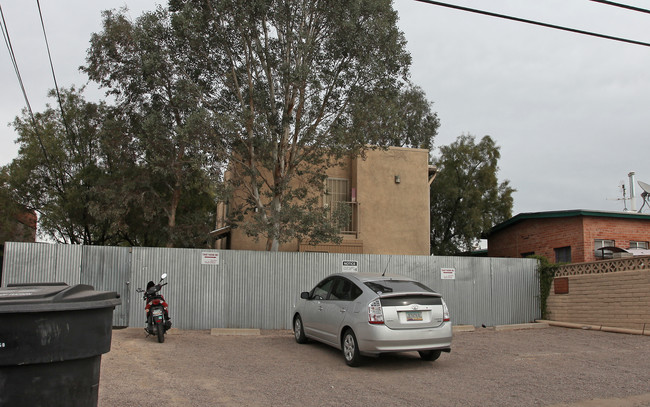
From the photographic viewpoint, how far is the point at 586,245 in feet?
62.2

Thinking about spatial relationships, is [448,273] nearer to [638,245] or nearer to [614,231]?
[614,231]

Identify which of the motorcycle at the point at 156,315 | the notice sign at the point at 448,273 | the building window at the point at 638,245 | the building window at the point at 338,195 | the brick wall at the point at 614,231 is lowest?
the motorcycle at the point at 156,315

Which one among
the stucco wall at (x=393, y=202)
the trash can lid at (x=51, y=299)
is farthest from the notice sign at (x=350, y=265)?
the trash can lid at (x=51, y=299)

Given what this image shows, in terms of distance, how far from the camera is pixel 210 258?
13188 mm

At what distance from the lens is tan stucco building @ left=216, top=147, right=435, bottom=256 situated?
721 inches

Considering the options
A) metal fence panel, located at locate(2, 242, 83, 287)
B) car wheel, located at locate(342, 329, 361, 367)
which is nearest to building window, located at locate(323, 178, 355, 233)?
metal fence panel, located at locate(2, 242, 83, 287)

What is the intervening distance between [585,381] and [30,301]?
7.26m

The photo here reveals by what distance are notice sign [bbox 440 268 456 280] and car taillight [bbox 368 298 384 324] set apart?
7.10 metres

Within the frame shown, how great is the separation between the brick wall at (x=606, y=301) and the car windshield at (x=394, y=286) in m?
7.35

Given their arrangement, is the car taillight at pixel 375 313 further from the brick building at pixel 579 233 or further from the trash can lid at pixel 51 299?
the brick building at pixel 579 233

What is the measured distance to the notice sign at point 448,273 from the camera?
1484 centimetres

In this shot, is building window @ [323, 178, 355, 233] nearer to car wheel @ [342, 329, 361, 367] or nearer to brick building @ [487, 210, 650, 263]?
brick building @ [487, 210, 650, 263]

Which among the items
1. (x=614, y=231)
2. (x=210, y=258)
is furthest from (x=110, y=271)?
(x=614, y=231)

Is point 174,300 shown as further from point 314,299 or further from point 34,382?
point 34,382
